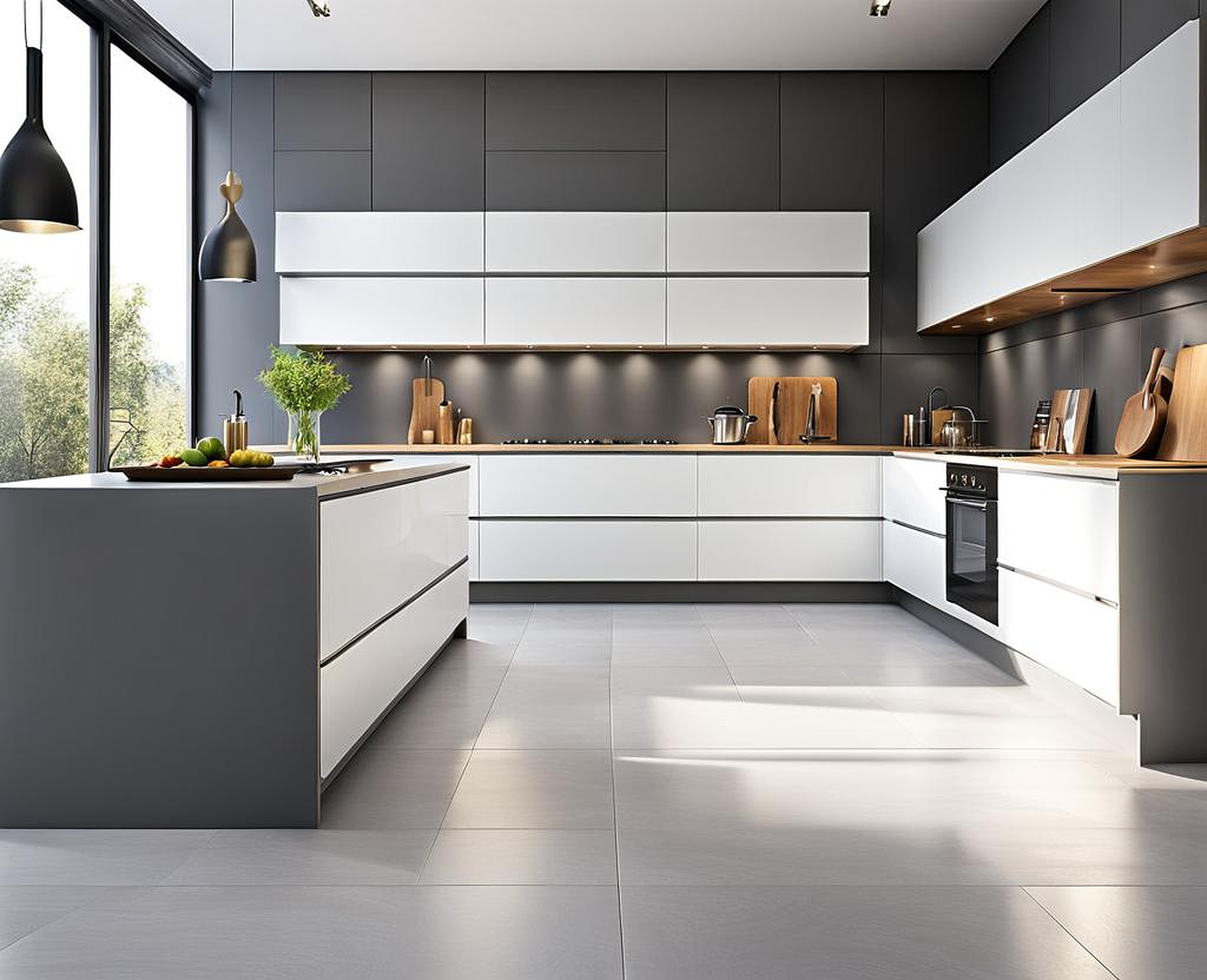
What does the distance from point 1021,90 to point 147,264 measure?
4.77 m

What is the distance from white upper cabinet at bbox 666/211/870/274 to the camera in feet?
20.4

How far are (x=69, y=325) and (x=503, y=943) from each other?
4.01 m

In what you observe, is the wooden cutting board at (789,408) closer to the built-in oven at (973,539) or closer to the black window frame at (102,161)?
the built-in oven at (973,539)

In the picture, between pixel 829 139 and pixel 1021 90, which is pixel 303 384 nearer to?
pixel 829 139

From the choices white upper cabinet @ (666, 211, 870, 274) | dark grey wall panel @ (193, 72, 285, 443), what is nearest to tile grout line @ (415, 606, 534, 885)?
white upper cabinet @ (666, 211, 870, 274)

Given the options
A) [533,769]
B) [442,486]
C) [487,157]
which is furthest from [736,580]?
[533,769]

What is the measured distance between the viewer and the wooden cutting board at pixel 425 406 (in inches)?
256

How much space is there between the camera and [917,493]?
5371mm

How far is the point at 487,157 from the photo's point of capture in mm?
6418

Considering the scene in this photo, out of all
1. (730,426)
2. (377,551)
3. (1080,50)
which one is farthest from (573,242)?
(377,551)

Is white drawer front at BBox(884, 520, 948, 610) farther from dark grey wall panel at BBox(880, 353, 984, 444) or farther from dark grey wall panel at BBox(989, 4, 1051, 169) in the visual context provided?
dark grey wall panel at BBox(989, 4, 1051, 169)

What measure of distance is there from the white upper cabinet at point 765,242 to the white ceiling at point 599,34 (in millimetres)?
910

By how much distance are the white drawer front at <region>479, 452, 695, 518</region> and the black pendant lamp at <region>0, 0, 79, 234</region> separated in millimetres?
3393

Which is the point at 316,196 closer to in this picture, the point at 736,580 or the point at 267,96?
the point at 267,96
